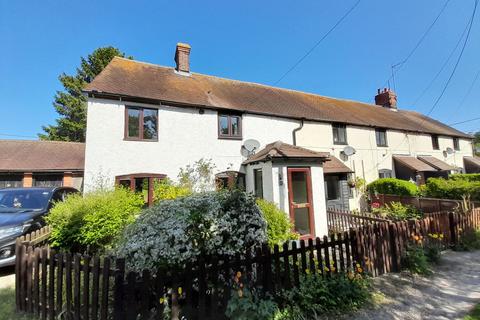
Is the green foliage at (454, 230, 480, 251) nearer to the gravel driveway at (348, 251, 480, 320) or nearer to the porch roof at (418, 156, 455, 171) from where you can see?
the gravel driveway at (348, 251, 480, 320)

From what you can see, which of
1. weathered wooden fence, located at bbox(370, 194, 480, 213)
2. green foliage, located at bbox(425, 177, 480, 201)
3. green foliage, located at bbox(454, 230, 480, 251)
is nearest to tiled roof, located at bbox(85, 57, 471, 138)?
weathered wooden fence, located at bbox(370, 194, 480, 213)

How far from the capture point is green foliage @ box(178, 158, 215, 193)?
11078 millimetres

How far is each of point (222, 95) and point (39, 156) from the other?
1515 cm

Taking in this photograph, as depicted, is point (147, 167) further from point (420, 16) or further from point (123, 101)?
point (420, 16)

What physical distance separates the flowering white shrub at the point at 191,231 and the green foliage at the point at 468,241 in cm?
688

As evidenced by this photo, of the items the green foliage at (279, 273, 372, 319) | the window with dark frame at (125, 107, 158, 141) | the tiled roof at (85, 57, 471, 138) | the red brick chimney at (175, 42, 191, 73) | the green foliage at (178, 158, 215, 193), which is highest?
the red brick chimney at (175, 42, 191, 73)

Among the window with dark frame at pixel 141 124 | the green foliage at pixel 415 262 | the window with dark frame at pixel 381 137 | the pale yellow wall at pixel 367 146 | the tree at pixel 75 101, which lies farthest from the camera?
the tree at pixel 75 101

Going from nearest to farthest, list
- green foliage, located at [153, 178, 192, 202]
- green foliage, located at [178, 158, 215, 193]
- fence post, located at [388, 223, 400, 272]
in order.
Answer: fence post, located at [388, 223, 400, 272]
green foliage, located at [153, 178, 192, 202]
green foliage, located at [178, 158, 215, 193]

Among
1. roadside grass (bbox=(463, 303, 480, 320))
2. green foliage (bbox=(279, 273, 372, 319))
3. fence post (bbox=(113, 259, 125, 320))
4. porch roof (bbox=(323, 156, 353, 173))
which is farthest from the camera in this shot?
porch roof (bbox=(323, 156, 353, 173))

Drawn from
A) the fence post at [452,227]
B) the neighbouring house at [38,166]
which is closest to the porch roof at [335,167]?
the fence post at [452,227]

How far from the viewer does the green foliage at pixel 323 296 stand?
3.92m

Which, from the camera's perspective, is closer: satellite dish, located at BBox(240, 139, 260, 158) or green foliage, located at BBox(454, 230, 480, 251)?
green foliage, located at BBox(454, 230, 480, 251)

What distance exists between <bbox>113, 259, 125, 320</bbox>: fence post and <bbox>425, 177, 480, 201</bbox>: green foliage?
13531 mm

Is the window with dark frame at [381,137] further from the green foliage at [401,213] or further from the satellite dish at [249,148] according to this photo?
the satellite dish at [249,148]
